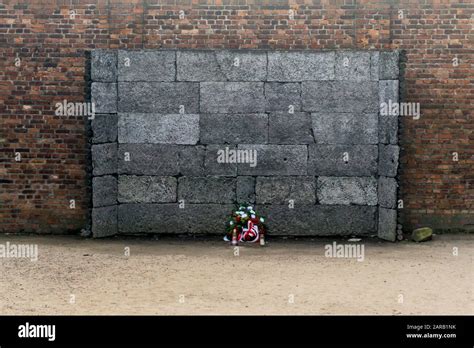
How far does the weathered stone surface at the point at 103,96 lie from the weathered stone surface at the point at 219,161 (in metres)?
1.63

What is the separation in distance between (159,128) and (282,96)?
195 cm

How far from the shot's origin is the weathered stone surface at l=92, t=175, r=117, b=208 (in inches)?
460

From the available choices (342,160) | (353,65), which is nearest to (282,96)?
(353,65)

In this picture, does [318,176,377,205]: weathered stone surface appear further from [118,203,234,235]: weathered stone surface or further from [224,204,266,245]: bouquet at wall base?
[118,203,234,235]: weathered stone surface

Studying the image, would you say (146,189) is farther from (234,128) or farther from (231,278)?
(231,278)

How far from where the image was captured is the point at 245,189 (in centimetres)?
1185

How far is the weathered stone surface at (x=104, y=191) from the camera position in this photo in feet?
38.4

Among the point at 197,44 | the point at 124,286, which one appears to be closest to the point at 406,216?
the point at 197,44

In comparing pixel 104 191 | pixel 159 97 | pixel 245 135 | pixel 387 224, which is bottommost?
pixel 387 224

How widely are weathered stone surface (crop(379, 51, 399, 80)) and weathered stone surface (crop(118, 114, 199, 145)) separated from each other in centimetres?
291

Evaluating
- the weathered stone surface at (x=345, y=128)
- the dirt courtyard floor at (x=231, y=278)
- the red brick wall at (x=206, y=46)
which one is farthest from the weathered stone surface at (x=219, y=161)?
the red brick wall at (x=206, y=46)

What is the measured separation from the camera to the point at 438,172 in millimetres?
11930

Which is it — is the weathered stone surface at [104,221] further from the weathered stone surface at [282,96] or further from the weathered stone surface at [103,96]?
the weathered stone surface at [282,96]

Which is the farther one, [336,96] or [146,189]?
[146,189]
